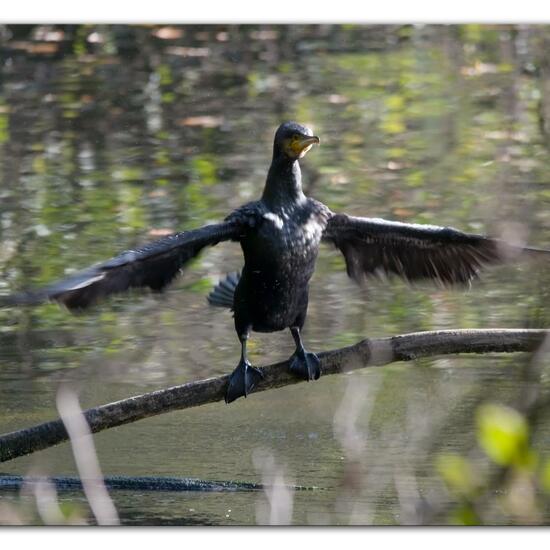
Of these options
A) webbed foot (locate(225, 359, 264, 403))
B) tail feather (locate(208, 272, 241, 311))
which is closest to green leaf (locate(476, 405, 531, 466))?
webbed foot (locate(225, 359, 264, 403))

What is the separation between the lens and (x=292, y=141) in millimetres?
2508

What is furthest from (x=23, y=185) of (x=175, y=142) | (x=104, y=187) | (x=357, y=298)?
(x=357, y=298)

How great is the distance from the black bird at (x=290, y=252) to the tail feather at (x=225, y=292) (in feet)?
0.19

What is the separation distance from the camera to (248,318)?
2.49m

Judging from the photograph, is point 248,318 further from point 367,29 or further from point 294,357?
point 367,29

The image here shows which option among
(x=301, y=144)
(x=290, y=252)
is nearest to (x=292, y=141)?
(x=301, y=144)

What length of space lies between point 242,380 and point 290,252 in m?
0.26

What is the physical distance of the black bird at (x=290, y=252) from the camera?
2.33 m

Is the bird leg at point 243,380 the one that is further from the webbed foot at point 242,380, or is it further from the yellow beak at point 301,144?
the yellow beak at point 301,144

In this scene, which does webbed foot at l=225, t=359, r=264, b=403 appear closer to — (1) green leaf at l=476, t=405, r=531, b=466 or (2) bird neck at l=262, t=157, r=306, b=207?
(2) bird neck at l=262, t=157, r=306, b=207

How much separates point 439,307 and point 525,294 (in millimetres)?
208

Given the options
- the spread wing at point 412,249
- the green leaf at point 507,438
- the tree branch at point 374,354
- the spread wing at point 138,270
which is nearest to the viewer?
the green leaf at point 507,438

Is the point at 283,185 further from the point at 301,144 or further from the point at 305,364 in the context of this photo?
the point at 305,364

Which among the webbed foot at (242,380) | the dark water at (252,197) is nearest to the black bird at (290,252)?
the webbed foot at (242,380)
